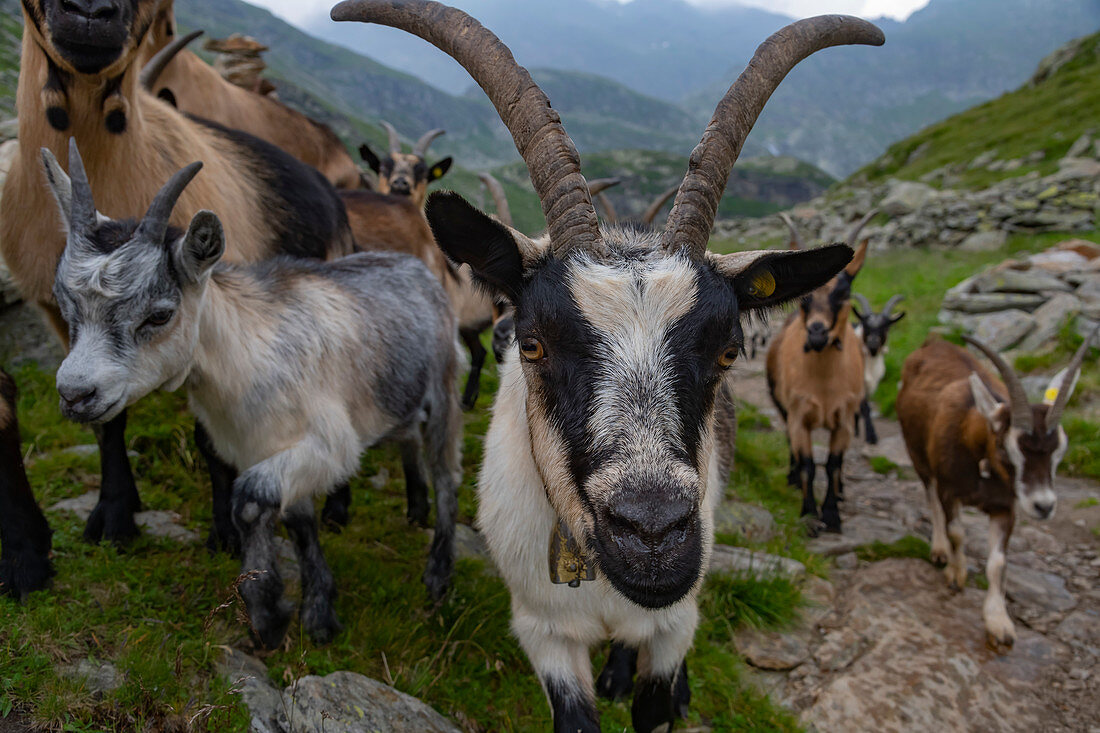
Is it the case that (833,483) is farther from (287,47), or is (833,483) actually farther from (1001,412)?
(287,47)

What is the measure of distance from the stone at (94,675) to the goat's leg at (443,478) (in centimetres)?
165

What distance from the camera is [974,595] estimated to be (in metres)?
5.38

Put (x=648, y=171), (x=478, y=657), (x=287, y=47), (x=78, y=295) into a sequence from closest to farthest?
1. (x=78, y=295)
2. (x=478, y=657)
3. (x=648, y=171)
4. (x=287, y=47)

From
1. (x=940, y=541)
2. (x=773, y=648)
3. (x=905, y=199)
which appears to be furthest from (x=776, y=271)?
(x=905, y=199)

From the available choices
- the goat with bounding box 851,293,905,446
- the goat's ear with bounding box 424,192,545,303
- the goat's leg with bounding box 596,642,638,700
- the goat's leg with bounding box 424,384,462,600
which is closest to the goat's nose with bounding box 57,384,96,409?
the goat's ear with bounding box 424,192,545,303

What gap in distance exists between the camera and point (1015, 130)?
37062 millimetres

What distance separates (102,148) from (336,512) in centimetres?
252

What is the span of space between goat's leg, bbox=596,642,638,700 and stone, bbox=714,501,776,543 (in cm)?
213

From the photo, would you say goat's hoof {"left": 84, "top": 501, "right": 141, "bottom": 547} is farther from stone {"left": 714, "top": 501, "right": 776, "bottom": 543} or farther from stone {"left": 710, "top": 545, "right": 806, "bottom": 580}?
stone {"left": 714, "top": 501, "right": 776, "bottom": 543}

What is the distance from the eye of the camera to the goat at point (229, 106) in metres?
6.46

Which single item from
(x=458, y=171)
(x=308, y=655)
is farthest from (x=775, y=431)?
(x=458, y=171)

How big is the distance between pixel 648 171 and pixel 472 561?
114595mm

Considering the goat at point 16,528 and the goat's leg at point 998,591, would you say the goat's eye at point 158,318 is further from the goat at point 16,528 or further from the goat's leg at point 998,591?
the goat's leg at point 998,591

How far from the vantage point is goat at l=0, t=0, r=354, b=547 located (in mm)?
3160
